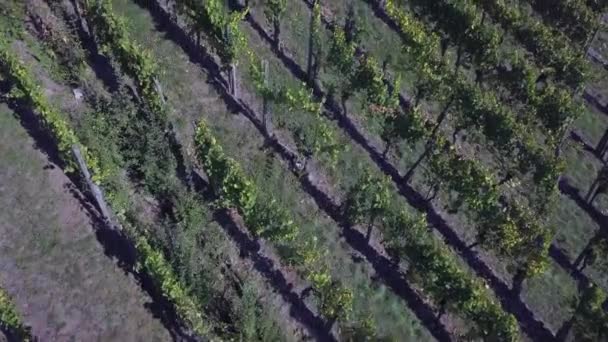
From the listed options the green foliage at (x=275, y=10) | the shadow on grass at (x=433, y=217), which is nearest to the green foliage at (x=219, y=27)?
the green foliage at (x=275, y=10)

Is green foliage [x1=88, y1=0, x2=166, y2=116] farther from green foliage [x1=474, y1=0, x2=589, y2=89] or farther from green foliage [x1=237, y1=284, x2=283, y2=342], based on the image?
green foliage [x1=474, y1=0, x2=589, y2=89]

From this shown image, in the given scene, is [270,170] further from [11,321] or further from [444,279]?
[11,321]

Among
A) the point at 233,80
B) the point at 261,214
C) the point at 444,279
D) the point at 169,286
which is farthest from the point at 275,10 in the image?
the point at 169,286

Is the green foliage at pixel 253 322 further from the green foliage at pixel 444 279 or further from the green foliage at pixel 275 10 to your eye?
the green foliage at pixel 275 10

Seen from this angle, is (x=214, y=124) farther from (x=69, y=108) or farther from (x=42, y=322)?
(x=42, y=322)

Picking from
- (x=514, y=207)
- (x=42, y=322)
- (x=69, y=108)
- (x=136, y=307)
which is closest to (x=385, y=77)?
(x=514, y=207)
